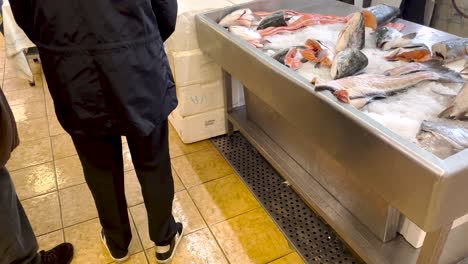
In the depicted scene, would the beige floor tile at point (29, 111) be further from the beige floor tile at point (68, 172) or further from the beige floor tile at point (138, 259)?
the beige floor tile at point (138, 259)

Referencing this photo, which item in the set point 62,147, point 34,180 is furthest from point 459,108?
point 62,147

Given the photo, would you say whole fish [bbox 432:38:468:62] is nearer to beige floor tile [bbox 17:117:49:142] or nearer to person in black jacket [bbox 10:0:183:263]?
person in black jacket [bbox 10:0:183:263]

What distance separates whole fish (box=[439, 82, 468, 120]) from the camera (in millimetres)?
1087

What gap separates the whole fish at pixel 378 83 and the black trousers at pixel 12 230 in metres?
1.01

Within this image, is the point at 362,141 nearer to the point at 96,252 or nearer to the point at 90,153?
the point at 90,153

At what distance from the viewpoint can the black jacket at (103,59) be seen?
1.01 metres

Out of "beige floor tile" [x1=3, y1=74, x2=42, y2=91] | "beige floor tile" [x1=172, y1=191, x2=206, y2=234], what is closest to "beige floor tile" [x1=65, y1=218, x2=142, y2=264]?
"beige floor tile" [x1=172, y1=191, x2=206, y2=234]

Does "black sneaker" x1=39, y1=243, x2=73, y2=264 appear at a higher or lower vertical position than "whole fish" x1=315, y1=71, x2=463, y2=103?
lower

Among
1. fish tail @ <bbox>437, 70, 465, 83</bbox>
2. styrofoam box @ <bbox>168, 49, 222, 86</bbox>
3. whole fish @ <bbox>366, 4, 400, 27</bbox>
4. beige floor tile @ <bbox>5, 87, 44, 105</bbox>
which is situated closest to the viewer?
fish tail @ <bbox>437, 70, 465, 83</bbox>

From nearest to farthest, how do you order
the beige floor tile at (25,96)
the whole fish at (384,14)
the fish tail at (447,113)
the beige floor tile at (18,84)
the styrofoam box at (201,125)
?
the fish tail at (447,113) → the whole fish at (384,14) → the styrofoam box at (201,125) → the beige floor tile at (25,96) → the beige floor tile at (18,84)

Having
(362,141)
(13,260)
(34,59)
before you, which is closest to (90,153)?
(13,260)

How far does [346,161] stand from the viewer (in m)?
1.16

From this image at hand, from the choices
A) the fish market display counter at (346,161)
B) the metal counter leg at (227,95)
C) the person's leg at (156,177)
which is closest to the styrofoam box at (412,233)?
the fish market display counter at (346,161)

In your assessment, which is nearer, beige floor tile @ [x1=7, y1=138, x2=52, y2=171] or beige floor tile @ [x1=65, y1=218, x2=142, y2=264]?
beige floor tile @ [x1=65, y1=218, x2=142, y2=264]
